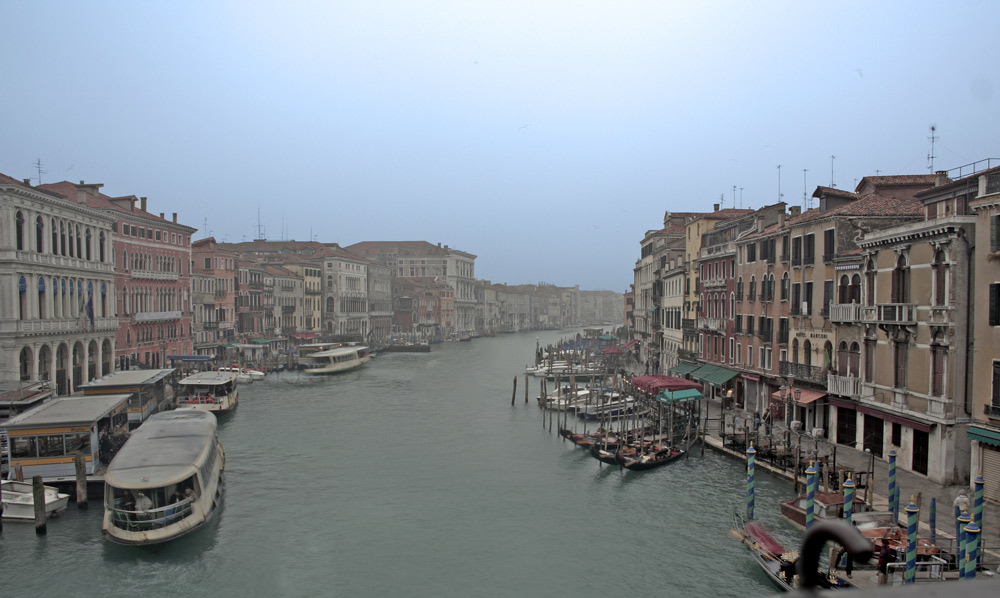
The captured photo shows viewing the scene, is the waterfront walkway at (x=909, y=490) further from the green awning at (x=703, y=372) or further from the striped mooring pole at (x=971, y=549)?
the green awning at (x=703, y=372)

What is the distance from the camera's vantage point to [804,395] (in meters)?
19.1

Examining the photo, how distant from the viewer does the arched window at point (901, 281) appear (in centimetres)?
1505

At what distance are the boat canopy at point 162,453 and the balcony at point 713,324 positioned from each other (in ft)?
55.6

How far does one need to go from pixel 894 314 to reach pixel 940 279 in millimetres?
1335

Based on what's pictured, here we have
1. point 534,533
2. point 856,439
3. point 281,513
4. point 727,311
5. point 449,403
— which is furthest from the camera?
point 449,403

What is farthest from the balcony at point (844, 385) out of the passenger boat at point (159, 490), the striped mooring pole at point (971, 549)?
the passenger boat at point (159, 490)

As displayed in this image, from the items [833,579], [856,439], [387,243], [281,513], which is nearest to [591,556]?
[833,579]

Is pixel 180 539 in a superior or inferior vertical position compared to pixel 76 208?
inferior

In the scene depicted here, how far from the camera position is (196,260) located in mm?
43562

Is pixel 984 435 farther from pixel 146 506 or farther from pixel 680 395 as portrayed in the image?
pixel 146 506

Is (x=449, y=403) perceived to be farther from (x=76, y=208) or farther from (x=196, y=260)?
(x=196, y=260)

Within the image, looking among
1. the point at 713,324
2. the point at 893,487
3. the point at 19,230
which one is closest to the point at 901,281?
the point at 893,487

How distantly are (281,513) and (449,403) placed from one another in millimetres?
16003

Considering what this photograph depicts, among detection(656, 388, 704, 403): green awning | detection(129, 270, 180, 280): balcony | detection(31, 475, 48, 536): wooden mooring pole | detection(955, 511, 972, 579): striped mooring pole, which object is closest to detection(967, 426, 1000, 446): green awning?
detection(955, 511, 972, 579): striped mooring pole
